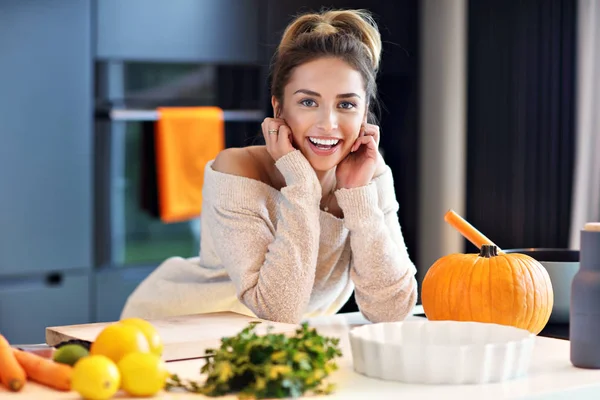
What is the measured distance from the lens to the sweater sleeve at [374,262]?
6.57 ft

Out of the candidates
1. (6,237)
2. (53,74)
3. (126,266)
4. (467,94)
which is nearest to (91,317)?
(126,266)

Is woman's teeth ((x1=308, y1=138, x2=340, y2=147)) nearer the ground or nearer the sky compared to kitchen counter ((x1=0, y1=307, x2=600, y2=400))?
nearer the sky

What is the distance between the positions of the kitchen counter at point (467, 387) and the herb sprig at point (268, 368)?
2cm

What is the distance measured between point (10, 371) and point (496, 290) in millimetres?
872

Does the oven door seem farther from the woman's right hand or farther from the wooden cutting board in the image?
the wooden cutting board

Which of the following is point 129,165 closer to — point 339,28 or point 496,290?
point 339,28

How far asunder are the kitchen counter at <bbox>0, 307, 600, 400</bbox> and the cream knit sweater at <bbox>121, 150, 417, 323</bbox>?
0.55 metres

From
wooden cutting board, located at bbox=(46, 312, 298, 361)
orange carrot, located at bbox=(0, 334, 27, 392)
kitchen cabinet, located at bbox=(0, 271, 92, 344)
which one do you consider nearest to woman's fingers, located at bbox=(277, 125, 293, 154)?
wooden cutting board, located at bbox=(46, 312, 298, 361)

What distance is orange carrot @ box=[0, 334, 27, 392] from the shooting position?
117cm

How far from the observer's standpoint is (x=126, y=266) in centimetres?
360

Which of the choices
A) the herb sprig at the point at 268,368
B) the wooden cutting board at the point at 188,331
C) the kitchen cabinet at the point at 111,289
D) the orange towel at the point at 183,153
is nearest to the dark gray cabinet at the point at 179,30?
the orange towel at the point at 183,153

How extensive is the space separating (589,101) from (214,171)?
196cm

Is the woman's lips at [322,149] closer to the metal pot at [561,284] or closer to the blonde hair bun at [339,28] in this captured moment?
the blonde hair bun at [339,28]

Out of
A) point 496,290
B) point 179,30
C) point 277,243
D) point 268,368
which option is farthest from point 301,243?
point 179,30
